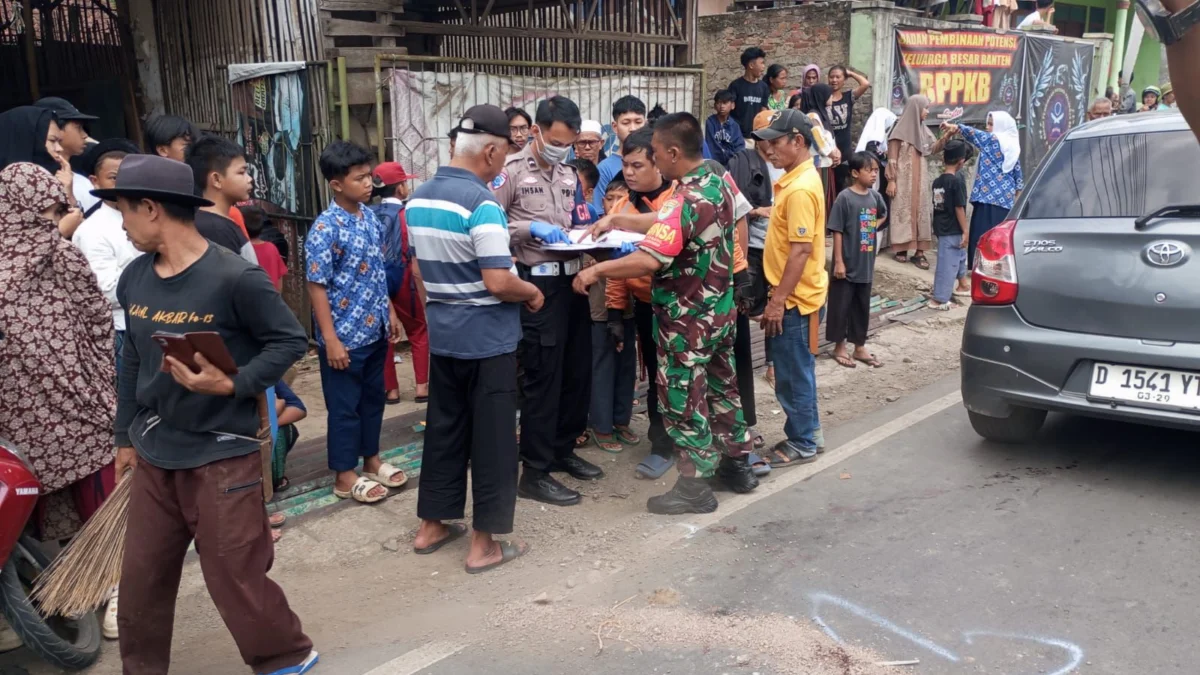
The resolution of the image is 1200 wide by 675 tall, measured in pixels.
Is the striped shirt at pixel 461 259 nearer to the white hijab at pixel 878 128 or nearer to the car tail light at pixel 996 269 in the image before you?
the car tail light at pixel 996 269

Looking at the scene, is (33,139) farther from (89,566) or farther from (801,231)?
(801,231)

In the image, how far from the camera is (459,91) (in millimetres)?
7449

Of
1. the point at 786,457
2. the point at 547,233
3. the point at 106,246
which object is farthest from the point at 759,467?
the point at 106,246

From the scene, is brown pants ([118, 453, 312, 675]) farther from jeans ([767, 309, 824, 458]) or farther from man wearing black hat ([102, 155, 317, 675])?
jeans ([767, 309, 824, 458])

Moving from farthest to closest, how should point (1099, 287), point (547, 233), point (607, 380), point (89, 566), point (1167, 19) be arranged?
1. point (607, 380)
2. point (547, 233)
3. point (1099, 287)
4. point (89, 566)
5. point (1167, 19)

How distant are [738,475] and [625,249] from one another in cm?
126

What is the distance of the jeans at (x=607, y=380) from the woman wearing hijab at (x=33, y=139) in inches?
109

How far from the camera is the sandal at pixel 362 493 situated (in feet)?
15.1

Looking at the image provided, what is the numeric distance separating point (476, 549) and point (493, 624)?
531mm

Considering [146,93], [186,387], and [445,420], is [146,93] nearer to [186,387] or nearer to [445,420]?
[445,420]

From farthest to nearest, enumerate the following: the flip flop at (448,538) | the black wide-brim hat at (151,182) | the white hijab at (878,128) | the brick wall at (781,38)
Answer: the brick wall at (781,38)
the white hijab at (878,128)
the flip flop at (448,538)
the black wide-brim hat at (151,182)

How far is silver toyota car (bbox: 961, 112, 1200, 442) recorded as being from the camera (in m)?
4.21

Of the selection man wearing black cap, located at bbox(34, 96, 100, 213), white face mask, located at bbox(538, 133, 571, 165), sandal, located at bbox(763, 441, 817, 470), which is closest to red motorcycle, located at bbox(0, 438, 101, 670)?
man wearing black cap, located at bbox(34, 96, 100, 213)

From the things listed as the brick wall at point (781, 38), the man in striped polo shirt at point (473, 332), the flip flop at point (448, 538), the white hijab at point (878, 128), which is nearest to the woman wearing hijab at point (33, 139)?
the man in striped polo shirt at point (473, 332)
